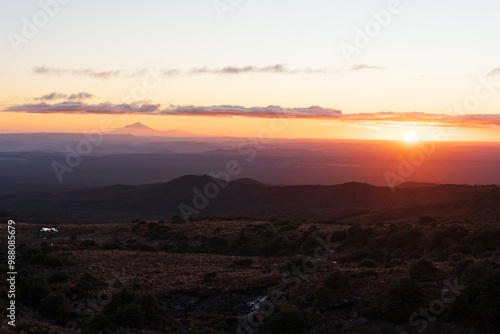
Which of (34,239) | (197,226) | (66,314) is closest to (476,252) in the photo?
(66,314)

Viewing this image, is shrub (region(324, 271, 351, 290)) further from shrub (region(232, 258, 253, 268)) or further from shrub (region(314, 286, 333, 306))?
shrub (region(232, 258, 253, 268))

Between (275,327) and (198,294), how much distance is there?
509 centimetres

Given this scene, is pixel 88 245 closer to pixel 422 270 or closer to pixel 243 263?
pixel 243 263

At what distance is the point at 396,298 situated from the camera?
1289 centimetres

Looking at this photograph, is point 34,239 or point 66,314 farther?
point 34,239

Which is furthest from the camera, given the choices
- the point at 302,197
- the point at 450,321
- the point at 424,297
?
the point at 302,197

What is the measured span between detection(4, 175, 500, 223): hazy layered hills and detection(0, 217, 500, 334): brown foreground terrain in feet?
67.1

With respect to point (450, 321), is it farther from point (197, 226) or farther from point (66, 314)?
point (197, 226)

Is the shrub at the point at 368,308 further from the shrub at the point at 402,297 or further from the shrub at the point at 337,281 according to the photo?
the shrub at the point at 337,281

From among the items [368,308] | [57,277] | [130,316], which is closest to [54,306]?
[130,316]

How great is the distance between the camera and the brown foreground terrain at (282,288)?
12508 mm

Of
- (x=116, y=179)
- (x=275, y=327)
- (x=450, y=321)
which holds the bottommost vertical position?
(x=116, y=179)

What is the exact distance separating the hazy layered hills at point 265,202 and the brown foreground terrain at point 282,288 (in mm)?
20454

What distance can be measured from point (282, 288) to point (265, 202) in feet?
249
